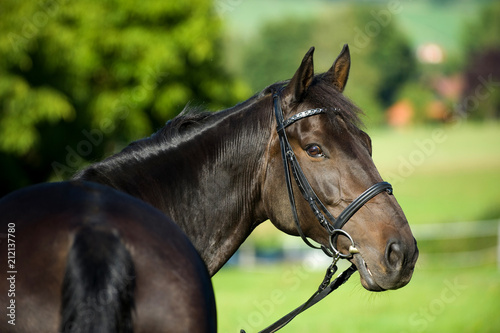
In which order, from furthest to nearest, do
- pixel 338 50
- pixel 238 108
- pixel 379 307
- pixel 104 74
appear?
pixel 338 50 → pixel 104 74 → pixel 379 307 → pixel 238 108

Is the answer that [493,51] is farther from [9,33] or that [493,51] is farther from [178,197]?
[178,197]

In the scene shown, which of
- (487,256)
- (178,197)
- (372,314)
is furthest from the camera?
(487,256)

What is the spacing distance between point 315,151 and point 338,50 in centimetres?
5085

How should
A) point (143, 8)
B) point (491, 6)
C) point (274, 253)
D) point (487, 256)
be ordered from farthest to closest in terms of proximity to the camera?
point (491, 6), point (274, 253), point (487, 256), point (143, 8)

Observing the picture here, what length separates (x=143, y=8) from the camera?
18.1 m

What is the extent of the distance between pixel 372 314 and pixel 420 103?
44.7 metres

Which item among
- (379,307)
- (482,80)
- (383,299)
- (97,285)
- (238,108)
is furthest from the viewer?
(482,80)

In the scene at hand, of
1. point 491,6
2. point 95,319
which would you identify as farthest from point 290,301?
point 491,6

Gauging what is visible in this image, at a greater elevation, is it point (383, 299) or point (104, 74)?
point (104, 74)

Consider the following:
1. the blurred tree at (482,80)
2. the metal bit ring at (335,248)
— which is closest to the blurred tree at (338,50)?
the blurred tree at (482,80)

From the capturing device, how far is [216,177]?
3.13 metres

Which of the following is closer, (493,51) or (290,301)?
(290,301)

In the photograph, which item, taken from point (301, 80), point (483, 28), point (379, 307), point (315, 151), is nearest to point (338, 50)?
point (483, 28)

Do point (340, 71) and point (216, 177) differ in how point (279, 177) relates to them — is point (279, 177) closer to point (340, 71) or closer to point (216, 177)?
point (216, 177)
